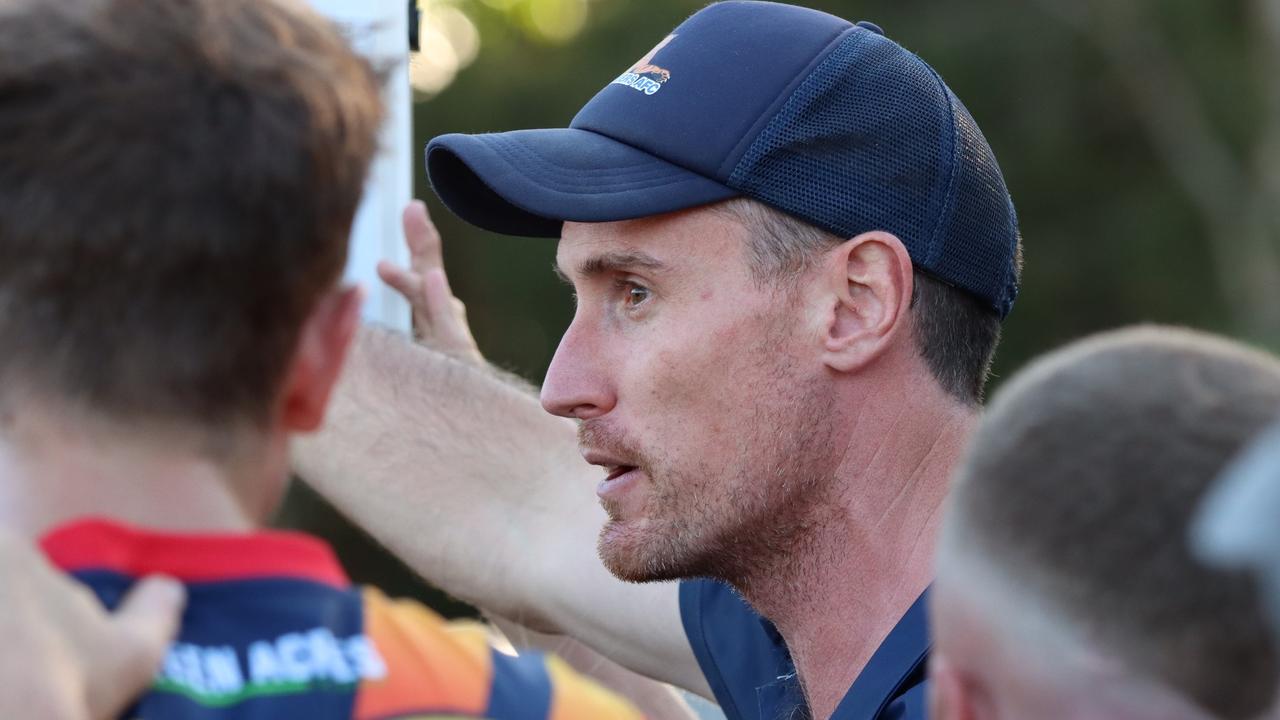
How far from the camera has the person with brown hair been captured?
1303 mm

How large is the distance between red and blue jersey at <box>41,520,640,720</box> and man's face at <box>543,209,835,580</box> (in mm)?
1084

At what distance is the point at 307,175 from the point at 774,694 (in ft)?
5.07

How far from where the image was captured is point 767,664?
275cm

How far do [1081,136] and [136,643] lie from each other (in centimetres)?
1876

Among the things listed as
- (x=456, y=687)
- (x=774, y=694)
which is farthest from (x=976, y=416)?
(x=456, y=687)

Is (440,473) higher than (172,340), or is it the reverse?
(172,340)

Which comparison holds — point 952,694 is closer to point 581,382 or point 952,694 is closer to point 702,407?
point 702,407

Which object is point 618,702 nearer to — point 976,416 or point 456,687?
point 456,687

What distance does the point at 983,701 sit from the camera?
1388mm

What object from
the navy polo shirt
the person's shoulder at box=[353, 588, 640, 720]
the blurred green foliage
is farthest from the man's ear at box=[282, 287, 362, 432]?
the blurred green foliage

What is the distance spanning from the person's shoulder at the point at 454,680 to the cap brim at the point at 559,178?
3.70ft

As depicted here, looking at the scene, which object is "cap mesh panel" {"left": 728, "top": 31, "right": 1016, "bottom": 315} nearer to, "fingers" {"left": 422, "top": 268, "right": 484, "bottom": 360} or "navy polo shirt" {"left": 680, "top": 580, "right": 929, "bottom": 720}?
"navy polo shirt" {"left": 680, "top": 580, "right": 929, "bottom": 720}

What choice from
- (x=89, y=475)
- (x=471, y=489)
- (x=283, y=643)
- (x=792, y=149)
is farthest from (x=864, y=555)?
(x=89, y=475)

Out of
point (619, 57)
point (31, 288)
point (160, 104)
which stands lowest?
point (619, 57)
